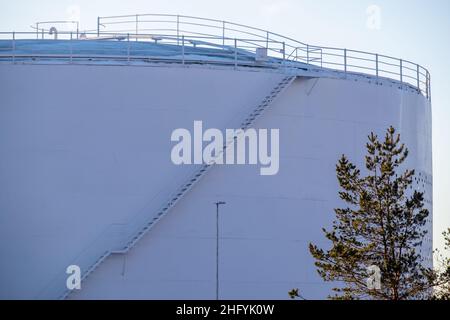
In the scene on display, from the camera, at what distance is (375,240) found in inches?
1347

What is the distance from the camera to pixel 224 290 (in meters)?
35.4

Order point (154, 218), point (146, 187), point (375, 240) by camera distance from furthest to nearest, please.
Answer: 1. point (146, 187)
2. point (154, 218)
3. point (375, 240)

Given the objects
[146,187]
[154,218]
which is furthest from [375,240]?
[146,187]

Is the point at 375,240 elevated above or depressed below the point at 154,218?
below

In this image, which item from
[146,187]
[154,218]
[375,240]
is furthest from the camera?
→ [146,187]

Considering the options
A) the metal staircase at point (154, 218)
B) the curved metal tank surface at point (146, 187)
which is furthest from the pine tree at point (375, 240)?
the metal staircase at point (154, 218)

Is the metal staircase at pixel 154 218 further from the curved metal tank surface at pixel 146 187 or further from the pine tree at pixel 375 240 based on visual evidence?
the pine tree at pixel 375 240

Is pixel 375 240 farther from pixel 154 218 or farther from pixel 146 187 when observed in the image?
pixel 146 187

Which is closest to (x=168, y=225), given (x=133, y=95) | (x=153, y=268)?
(x=153, y=268)

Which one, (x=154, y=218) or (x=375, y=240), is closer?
(x=375, y=240)

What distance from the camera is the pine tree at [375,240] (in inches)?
1323

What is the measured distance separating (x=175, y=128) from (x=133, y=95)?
1500 mm
